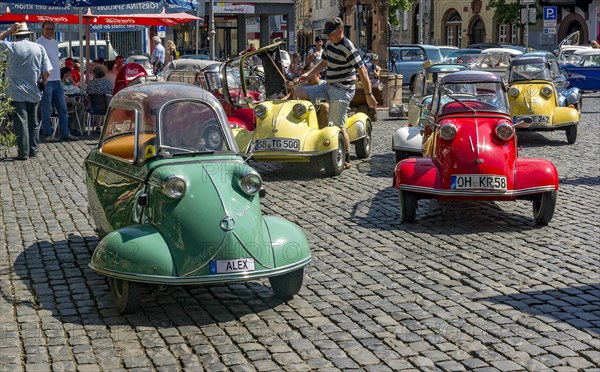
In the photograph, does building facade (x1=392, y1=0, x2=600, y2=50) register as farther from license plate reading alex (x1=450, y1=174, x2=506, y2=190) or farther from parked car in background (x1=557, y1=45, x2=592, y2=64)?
license plate reading alex (x1=450, y1=174, x2=506, y2=190)

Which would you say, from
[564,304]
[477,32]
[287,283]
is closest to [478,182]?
[564,304]

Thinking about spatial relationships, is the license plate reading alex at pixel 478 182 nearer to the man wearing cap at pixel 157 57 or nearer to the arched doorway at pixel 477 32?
the man wearing cap at pixel 157 57

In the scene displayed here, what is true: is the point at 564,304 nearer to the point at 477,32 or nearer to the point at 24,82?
the point at 24,82

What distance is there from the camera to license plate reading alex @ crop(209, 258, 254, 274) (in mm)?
6887

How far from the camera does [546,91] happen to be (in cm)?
1791

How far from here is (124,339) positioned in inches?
257

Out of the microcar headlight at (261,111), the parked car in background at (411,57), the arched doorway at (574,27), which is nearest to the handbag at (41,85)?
the microcar headlight at (261,111)

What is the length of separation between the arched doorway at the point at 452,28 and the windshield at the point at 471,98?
54.4 meters

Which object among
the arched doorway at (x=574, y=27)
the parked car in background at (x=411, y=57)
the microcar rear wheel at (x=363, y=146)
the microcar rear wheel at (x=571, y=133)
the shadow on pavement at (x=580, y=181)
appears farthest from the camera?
the arched doorway at (x=574, y=27)

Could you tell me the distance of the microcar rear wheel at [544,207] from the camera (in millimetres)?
9984

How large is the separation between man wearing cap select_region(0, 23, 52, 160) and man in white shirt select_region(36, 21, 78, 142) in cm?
165

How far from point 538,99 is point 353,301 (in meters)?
11.1

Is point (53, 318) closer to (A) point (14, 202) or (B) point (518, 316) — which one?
(B) point (518, 316)

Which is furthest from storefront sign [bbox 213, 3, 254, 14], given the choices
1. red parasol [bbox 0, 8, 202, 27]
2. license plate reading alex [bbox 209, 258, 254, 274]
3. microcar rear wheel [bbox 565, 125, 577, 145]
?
license plate reading alex [bbox 209, 258, 254, 274]
